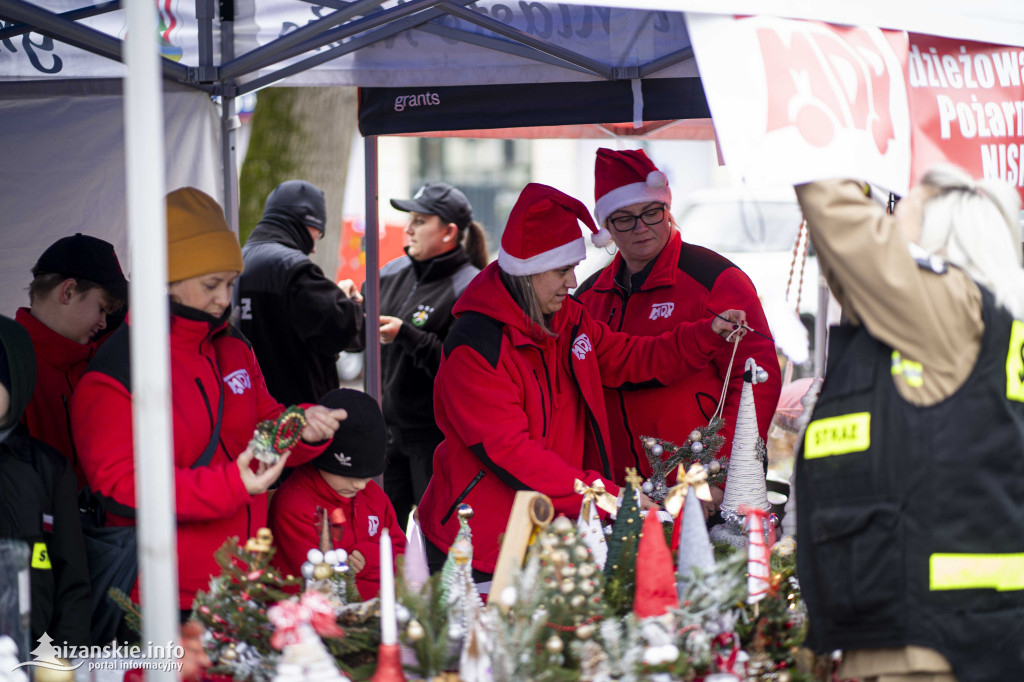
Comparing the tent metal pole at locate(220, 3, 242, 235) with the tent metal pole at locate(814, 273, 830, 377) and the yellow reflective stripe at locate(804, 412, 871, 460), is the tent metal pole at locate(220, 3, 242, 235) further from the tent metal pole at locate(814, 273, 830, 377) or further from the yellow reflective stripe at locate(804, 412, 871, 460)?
the tent metal pole at locate(814, 273, 830, 377)

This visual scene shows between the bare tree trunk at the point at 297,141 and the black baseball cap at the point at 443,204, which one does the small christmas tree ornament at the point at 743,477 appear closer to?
the black baseball cap at the point at 443,204

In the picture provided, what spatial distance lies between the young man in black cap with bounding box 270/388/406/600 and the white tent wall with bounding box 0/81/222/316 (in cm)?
159

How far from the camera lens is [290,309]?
4.28 metres

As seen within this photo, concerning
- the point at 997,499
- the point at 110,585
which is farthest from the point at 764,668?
the point at 110,585

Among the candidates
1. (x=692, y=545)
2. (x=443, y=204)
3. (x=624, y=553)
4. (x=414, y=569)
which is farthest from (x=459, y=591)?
(x=443, y=204)

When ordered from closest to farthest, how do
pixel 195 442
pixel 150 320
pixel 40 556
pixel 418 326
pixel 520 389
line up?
pixel 150 320
pixel 40 556
pixel 195 442
pixel 520 389
pixel 418 326

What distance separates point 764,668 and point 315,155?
5.19 m

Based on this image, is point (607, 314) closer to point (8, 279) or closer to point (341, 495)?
point (341, 495)

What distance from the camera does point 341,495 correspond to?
105 inches

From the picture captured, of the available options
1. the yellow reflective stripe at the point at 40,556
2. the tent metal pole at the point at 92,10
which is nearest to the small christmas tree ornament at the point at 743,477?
the yellow reflective stripe at the point at 40,556

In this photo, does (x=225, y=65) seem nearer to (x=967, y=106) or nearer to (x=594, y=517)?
(x=594, y=517)

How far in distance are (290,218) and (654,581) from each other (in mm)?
3026

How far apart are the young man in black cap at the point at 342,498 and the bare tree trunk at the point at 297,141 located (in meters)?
4.01

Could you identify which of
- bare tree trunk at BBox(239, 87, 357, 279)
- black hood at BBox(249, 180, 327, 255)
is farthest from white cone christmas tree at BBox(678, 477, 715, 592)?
bare tree trunk at BBox(239, 87, 357, 279)
